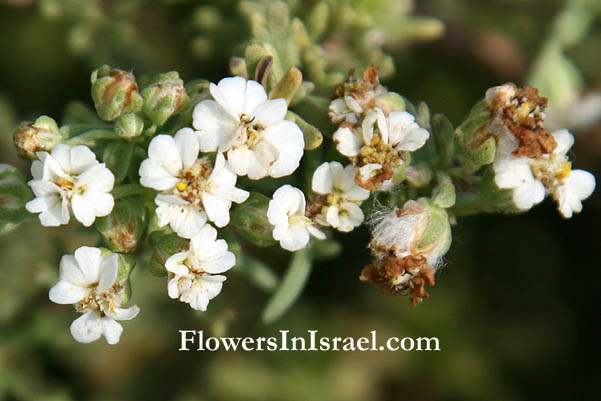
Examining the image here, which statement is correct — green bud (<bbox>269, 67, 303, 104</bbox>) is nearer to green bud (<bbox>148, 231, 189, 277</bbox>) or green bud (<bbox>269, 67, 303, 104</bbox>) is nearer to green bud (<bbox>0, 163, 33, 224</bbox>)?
green bud (<bbox>148, 231, 189, 277</bbox>)

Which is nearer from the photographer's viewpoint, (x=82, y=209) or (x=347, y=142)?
(x=82, y=209)

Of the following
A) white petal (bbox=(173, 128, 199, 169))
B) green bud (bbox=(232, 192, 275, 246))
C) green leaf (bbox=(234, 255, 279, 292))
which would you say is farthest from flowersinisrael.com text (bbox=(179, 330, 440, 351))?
white petal (bbox=(173, 128, 199, 169))

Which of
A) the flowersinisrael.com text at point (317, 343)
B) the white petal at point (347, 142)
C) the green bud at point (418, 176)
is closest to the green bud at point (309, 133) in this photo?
the white petal at point (347, 142)

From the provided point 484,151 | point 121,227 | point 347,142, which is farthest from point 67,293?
point 484,151

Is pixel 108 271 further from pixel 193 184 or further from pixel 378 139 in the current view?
pixel 378 139

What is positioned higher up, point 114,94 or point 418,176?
point 114,94

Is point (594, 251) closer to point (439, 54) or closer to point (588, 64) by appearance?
point (588, 64)
